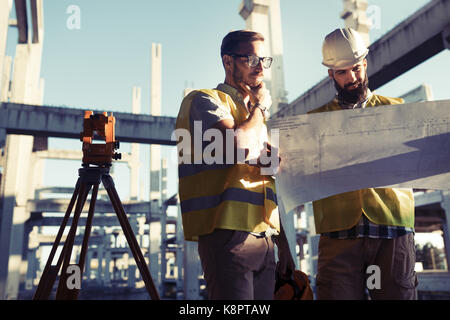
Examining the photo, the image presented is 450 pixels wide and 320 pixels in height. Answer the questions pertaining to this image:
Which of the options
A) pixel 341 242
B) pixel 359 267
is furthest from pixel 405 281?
pixel 341 242

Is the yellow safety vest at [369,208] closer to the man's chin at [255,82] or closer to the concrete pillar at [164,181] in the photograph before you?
the man's chin at [255,82]

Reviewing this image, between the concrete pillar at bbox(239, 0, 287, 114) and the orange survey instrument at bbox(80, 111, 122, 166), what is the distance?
27.6 ft

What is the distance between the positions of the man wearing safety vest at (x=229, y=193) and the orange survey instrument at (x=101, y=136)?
38.7 inches

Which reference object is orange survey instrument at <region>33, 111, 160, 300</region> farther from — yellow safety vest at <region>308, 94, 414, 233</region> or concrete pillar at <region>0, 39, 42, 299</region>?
concrete pillar at <region>0, 39, 42, 299</region>

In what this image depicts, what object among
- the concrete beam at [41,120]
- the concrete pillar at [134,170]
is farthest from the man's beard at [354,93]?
the concrete pillar at [134,170]

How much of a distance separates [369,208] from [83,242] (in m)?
1.73

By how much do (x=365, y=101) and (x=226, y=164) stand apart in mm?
974

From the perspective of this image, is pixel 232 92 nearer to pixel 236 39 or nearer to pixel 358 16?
pixel 236 39

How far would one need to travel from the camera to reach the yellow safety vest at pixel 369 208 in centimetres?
185

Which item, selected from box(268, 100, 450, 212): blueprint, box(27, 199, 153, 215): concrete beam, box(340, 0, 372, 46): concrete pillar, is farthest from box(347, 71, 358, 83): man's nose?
box(27, 199, 153, 215): concrete beam

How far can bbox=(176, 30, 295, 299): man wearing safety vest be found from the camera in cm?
143

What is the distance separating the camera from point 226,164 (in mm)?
1573

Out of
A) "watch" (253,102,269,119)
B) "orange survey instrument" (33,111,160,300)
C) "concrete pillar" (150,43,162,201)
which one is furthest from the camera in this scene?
"concrete pillar" (150,43,162,201)

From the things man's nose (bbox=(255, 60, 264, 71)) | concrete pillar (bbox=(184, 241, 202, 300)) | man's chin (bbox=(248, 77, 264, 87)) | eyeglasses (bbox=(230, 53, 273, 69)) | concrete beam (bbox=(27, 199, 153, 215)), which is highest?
concrete beam (bbox=(27, 199, 153, 215))
